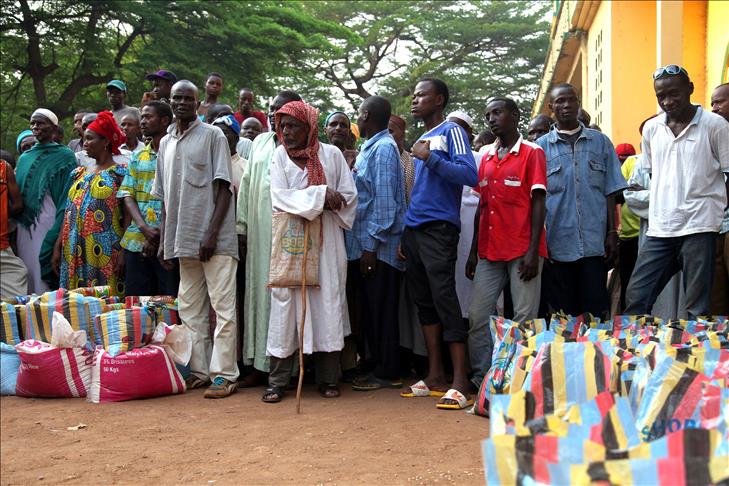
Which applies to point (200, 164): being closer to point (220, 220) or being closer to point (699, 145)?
point (220, 220)

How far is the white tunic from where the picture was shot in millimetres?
5273

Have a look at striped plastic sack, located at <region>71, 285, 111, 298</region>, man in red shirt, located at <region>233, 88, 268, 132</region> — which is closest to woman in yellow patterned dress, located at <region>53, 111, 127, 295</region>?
striped plastic sack, located at <region>71, 285, 111, 298</region>

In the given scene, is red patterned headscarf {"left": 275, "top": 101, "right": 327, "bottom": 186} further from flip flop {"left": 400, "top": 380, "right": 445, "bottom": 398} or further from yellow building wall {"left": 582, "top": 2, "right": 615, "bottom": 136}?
yellow building wall {"left": 582, "top": 2, "right": 615, "bottom": 136}

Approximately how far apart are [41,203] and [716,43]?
821cm

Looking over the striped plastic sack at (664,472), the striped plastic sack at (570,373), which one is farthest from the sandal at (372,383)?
the striped plastic sack at (664,472)

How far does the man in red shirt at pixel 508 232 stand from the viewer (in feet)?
17.1

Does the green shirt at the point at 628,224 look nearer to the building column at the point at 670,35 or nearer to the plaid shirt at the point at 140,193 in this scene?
the building column at the point at 670,35

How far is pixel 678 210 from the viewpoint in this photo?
509cm

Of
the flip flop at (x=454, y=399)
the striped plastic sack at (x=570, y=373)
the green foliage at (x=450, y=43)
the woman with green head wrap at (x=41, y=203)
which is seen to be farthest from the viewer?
the green foliage at (x=450, y=43)

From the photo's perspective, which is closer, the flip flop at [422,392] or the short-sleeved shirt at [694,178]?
the short-sleeved shirt at [694,178]

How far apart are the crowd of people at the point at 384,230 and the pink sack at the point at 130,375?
0.33 m

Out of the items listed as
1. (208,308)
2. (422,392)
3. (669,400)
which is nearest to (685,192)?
(422,392)

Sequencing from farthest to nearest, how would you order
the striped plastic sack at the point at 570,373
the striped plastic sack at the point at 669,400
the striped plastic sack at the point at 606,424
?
the striped plastic sack at the point at 570,373 < the striped plastic sack at the point at 669,400 < the striped plastic sack at the point at 606,424

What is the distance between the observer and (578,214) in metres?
5.66
